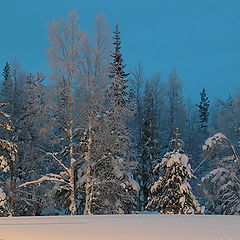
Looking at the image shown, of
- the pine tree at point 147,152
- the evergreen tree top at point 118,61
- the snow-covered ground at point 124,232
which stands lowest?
the snow-covered ground at point 124,232

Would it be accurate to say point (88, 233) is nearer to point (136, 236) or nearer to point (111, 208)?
point (136, 236)

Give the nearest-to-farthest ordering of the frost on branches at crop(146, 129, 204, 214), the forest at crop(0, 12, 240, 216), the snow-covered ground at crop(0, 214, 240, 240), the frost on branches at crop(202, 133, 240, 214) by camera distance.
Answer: the snow-covered ground at crop(0, 214, 240, 240), the frost on branches at crop(146, 129, 204, 214), the forest at crop(0, 12, 240, 216), the frost on branches at crop(202, 133, 240, 214)

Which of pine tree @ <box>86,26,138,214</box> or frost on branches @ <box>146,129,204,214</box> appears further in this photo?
pine tree @ <box>86,26,138,214</box>

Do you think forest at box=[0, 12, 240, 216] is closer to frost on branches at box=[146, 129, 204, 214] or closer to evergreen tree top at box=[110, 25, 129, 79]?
frost on branches at box=[146, 129, 204, 214]

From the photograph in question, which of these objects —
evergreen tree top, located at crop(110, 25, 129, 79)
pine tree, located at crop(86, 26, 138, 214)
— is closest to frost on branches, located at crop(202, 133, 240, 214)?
pine tree, located at crop(86, 26, 138, 214)

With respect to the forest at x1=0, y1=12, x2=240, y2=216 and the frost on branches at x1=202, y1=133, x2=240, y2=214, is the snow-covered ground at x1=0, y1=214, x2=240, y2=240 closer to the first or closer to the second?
the forest at x1=0, y1=12, x2=240, y2=216

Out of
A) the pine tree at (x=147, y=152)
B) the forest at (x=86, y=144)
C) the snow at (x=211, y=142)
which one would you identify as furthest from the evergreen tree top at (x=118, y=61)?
the snow at (x=211, y=142)

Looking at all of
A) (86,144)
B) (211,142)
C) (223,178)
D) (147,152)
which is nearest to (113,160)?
(86,144)

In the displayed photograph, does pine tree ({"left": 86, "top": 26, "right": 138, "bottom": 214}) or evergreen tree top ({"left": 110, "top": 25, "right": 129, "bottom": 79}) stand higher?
evergreen tree top ({"left": 110, "top": 25, "right": 129, "bottom": 79})

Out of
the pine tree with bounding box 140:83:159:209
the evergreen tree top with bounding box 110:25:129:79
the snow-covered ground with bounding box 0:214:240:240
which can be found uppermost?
the evergreen tree top with bounding box 110:25:129:79

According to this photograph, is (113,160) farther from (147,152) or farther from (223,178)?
(147,152)

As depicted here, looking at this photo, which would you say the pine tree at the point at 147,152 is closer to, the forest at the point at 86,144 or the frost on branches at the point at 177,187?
the forest at the point at 86,144

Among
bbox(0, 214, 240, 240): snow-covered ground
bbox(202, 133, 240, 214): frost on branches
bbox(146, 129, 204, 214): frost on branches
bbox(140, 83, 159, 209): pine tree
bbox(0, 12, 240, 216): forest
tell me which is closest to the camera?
bbox(0, 214, 240, 240): snow-covered ground

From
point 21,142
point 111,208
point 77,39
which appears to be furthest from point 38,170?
point 77,39
